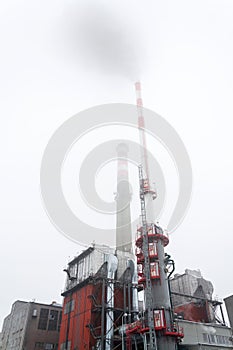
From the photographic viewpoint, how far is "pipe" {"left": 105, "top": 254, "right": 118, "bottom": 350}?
35656 mm

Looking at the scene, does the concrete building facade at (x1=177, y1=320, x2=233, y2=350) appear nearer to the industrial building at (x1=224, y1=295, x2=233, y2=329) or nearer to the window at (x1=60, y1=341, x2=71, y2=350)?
the industrial building at (x1=224, y1=295, x2=233, y2=329)

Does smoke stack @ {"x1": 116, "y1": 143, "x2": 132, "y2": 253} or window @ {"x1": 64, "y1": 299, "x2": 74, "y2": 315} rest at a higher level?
smoke stack @ {"x1": 116, "y1": 143, "x2": 132, "y2": 253}

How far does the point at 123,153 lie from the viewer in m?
62.8

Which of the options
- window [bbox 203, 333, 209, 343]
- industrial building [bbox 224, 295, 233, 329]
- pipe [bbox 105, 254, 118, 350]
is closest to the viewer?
industrial building [bbox 224, 295, 233, 329]

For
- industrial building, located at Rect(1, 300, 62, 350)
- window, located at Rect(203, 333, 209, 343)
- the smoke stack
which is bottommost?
window, located at Rect(203, 333, 209, 343)

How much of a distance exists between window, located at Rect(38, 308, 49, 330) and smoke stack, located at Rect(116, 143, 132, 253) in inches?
664

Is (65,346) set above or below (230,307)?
above

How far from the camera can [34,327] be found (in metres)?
49.0

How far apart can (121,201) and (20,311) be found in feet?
87.4

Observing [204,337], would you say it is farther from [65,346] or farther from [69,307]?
[69,307]

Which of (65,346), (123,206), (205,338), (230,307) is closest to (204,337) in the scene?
(205,338)

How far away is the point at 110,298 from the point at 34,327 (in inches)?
741

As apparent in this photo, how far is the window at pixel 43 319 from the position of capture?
49.7m

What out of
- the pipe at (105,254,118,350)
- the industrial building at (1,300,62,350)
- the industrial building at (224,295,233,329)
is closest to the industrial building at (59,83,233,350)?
the pipe at (105,254,118,350)
